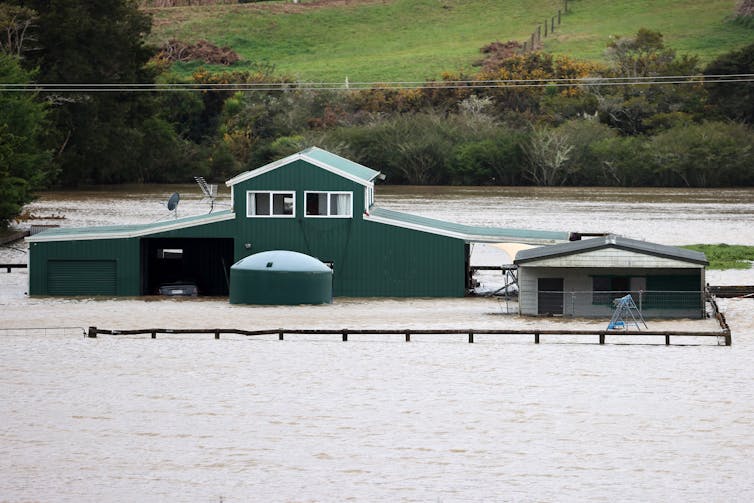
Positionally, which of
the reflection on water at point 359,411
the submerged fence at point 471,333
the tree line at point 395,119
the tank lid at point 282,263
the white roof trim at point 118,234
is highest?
the tree line at point 395,119

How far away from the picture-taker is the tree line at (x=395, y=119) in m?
111

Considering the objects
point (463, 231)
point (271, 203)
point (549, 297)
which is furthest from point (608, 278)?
point (271, 203)

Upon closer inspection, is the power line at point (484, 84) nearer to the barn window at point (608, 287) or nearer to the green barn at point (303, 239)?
the green barn at point (303, 239)

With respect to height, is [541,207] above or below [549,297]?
above

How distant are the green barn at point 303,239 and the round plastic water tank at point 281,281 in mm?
2222

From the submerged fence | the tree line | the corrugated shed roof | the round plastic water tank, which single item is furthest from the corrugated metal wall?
the tree line

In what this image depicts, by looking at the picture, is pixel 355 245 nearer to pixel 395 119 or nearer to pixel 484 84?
pixel 395 119

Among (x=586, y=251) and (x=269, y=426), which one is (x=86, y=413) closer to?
(x=269, y=426)

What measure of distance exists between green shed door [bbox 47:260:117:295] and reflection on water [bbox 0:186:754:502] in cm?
132

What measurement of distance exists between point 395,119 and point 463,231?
90.7 m

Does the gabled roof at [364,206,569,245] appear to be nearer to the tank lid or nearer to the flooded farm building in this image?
the tank lid

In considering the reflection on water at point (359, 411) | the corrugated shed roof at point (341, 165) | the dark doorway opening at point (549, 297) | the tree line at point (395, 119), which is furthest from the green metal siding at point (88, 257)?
the tree line at point (395, 119)

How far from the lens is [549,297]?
157 feet

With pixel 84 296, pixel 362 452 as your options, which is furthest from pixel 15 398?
pixel 84 296
